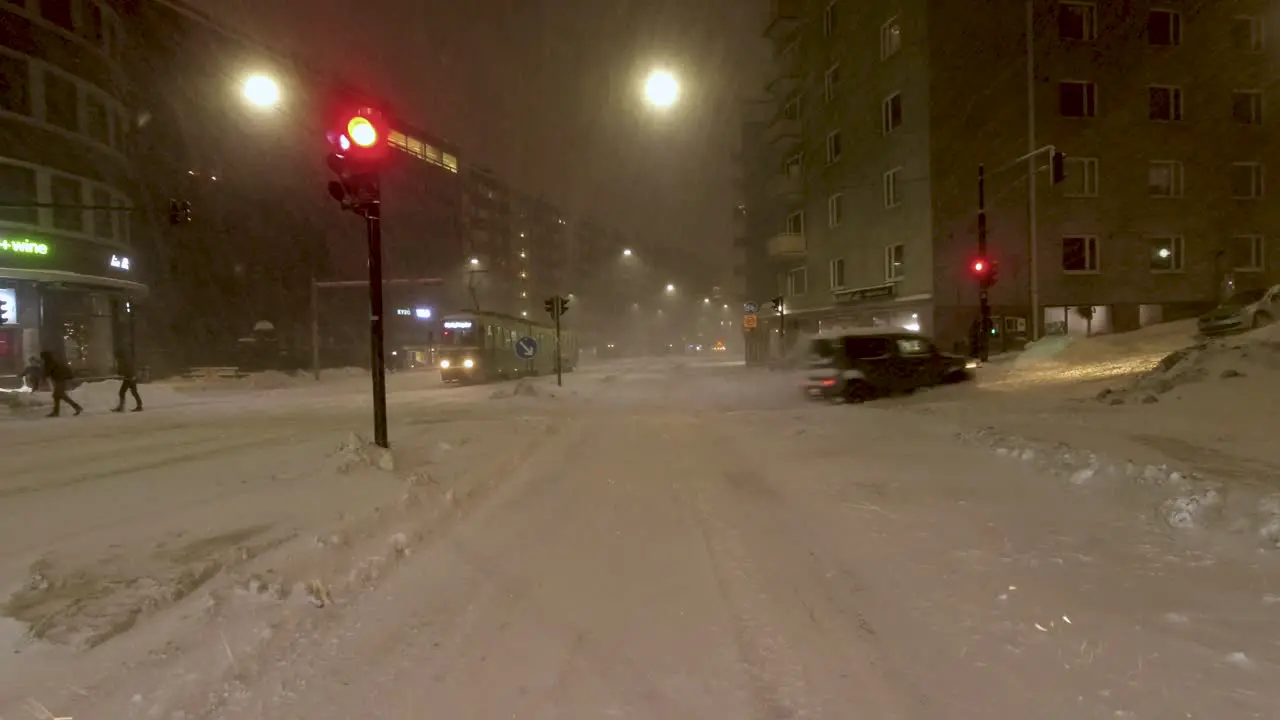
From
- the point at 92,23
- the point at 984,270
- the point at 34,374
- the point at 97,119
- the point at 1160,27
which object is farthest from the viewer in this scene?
the point at 97,119

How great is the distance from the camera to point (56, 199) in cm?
2825

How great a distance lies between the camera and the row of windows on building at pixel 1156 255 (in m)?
30.6

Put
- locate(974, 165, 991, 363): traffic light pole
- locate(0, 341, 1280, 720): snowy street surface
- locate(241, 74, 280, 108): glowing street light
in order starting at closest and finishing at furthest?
locate(0, 341, 1280, 720): snowy street surface → locate(241, 74, 280, 108): glowing street light → locate(974, 165, 991, 363): traffic light pole

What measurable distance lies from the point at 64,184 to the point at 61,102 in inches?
118

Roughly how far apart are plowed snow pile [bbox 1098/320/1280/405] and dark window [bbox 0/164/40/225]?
105ft

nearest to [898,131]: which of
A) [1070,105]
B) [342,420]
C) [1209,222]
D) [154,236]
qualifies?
[1070,105]

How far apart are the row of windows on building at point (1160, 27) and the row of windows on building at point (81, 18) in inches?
1473

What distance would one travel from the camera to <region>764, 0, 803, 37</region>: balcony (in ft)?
138

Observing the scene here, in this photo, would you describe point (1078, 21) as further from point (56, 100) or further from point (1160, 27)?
point (56, 100)

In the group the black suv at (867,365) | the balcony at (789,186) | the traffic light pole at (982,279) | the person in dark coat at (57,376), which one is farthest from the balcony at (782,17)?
the person in dark coat at (57,376)

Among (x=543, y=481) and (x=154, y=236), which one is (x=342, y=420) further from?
(x=154, y=236)

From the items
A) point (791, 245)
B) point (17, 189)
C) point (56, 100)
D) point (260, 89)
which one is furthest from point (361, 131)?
point (791, 245)

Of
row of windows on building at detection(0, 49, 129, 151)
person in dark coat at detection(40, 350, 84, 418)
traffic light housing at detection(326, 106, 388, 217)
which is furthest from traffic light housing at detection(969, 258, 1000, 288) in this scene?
row of windows on building at detection(0, 49, 129, 151)

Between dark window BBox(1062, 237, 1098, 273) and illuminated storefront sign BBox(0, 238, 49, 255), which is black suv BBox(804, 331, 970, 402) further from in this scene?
illuminated storefront sign BBox(0, 238, 49, 255)
